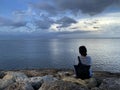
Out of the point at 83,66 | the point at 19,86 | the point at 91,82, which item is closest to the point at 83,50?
the point at 83,66

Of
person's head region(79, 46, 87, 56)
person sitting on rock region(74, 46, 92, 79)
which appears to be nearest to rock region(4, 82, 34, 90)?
person sitting on rock region(74, 46, 92, 79)

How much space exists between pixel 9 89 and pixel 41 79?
2.90 metres

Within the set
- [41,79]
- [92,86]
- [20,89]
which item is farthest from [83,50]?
[20,89]

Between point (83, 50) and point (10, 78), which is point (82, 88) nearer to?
point (83, 50)

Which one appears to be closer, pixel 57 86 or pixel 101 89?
pixel 57 86

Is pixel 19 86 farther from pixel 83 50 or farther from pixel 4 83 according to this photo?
pixel 83 50

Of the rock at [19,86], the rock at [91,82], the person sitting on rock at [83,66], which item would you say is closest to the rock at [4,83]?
the rock at [19,86]

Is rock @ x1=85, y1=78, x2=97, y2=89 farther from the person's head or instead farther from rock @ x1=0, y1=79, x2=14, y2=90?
rock @ x1=0, y1=79, x2=14, y2=90

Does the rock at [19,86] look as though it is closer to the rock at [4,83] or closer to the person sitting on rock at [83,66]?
the rock at [4,83]

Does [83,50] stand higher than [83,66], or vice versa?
[83,50]

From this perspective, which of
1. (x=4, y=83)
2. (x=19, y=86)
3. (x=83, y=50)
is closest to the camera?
(x=19, y=86)

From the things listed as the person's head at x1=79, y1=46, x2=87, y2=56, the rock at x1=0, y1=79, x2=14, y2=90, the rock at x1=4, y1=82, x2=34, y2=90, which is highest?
the person's head at x1=79, y1=46, x2=87, y2=56

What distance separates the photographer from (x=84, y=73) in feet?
48.1

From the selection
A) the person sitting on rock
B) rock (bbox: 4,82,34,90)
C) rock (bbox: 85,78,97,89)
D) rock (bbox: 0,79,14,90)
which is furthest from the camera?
the person sitting on rock
